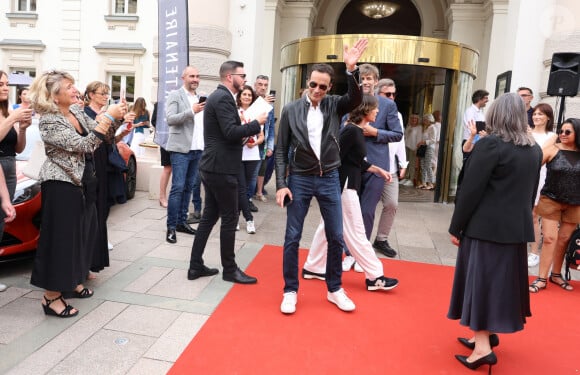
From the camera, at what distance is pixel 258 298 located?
412 cm

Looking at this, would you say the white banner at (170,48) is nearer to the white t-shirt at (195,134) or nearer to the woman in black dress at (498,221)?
the white t-shirt at (195,134)

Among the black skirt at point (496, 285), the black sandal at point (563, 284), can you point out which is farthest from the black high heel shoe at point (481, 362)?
the black sandal at point (563, 284)

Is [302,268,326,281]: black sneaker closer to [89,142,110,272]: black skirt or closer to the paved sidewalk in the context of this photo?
the paved sidewalk

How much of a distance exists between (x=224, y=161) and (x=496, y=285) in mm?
2318

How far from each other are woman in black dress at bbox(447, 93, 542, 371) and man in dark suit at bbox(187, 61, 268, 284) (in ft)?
5.86

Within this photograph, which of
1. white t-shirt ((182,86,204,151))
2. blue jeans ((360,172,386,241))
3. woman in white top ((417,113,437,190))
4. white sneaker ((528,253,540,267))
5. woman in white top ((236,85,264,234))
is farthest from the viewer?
woman in white top ((417,113,437,190))

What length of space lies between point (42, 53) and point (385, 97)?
16.5 metres

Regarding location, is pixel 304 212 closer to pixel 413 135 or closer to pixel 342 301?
pixel 342 301

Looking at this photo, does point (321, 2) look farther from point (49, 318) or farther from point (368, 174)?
point (49, 318)

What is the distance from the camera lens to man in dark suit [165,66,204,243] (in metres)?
5.69

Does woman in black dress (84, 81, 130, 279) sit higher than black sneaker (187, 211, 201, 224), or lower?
higher

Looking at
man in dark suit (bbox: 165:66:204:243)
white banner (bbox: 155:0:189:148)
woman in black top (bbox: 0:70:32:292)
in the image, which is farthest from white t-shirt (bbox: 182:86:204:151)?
woman in black top (bbox: 0:70:32:292)

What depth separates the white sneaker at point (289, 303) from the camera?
381 centimetres

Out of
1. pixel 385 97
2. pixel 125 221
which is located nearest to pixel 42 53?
pixel 125 221
